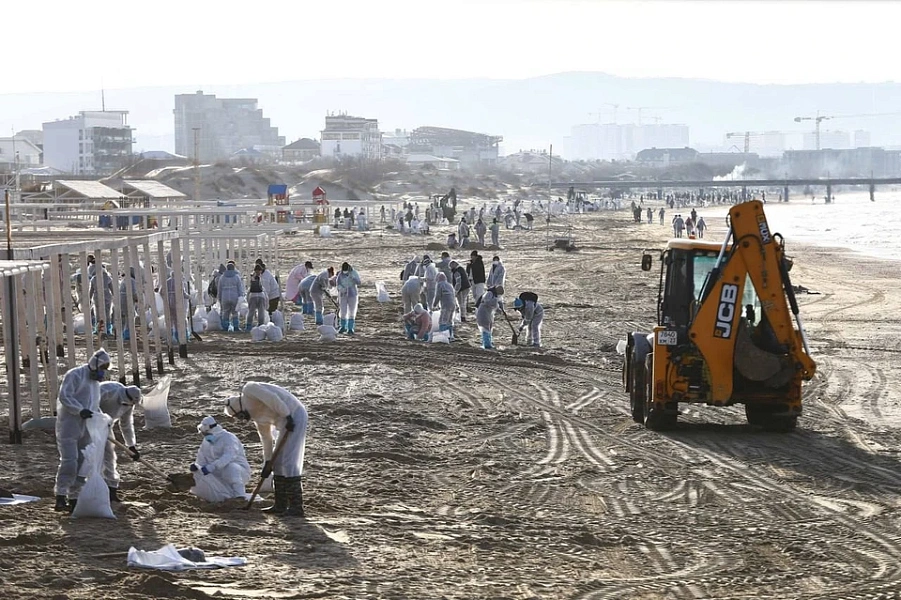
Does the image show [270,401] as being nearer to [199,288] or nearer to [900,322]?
[199,288]

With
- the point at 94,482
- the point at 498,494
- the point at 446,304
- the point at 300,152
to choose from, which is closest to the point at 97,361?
the point at 94,482

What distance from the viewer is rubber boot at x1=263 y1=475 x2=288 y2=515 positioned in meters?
10.3

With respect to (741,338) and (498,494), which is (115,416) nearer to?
(498,494)

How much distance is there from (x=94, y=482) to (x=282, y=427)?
147 cm

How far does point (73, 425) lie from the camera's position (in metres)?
10.3

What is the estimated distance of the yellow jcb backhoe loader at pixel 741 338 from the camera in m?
13.3

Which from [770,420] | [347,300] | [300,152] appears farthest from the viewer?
[300,152]

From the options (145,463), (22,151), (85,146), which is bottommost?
(145,463)

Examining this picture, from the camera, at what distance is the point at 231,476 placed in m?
10.6

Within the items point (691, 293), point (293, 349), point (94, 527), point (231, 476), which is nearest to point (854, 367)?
point (691, 293)

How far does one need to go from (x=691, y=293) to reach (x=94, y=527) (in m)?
7.09

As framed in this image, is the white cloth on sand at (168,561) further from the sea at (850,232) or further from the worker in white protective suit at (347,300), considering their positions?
the sea at (850,232)

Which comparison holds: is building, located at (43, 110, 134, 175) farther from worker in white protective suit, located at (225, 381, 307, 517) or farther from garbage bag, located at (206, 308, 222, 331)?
worker in white protective suit, located at (225, 381, 307, 517)

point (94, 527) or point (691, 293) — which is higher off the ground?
point (691, 293)
